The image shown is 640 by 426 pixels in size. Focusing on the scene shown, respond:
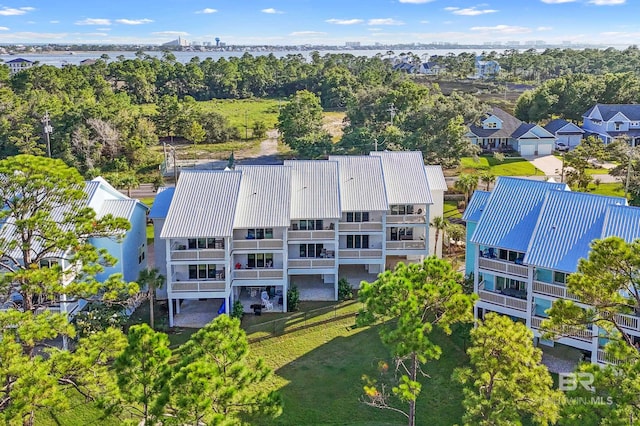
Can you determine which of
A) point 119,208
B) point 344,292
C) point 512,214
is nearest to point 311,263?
point 344,292

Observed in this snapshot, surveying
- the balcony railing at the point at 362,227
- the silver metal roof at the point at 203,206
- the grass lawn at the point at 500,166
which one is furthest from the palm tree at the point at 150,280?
the grass lawn at the point at 500,166

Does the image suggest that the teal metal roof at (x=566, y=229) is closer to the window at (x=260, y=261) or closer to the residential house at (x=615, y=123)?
the window at (x=260, y=261)

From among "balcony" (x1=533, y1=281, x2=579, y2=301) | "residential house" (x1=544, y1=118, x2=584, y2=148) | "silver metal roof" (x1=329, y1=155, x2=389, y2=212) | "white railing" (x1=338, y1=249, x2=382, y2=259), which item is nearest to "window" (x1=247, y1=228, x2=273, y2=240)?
"silver metal roof" (x1=329, y1=155, x2=389, y2=212)

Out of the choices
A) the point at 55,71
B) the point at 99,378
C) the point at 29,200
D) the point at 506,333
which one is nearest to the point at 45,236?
the point at 29,200

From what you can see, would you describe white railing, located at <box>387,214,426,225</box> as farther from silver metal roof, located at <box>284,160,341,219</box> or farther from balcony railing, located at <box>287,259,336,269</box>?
balcony railing, located at <box>287,259,336,269</box>

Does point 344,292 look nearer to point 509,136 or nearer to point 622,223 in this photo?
point 622,223
